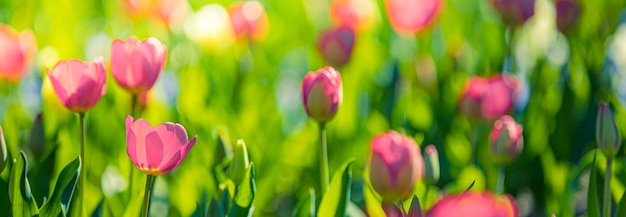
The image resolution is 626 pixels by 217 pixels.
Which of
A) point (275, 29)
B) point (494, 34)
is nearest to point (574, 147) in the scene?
point (494, 34)

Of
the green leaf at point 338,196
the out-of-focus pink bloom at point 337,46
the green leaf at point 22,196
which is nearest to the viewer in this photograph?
the green leaf at point 22,196

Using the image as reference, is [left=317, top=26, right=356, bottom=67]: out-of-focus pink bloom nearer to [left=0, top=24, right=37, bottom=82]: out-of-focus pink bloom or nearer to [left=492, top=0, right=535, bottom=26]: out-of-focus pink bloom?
[left=492, top=0, right=535, bottom=26]: out-of-focus pink bloom

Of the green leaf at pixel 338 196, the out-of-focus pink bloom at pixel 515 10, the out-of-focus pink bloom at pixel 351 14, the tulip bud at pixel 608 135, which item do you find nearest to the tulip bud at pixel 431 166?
the green leaf at pixel 338 196

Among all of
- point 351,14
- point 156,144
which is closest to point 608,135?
point 156,144

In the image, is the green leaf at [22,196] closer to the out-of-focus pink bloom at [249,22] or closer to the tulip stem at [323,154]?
the tulip stem at [323,154]

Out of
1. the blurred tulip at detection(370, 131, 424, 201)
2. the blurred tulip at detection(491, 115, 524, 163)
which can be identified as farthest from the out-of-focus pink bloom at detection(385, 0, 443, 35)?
the blurred tulip at detection(370, 131, 424, 201)

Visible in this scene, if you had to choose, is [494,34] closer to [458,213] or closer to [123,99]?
[123,99]

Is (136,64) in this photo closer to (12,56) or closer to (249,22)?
(12,56)
